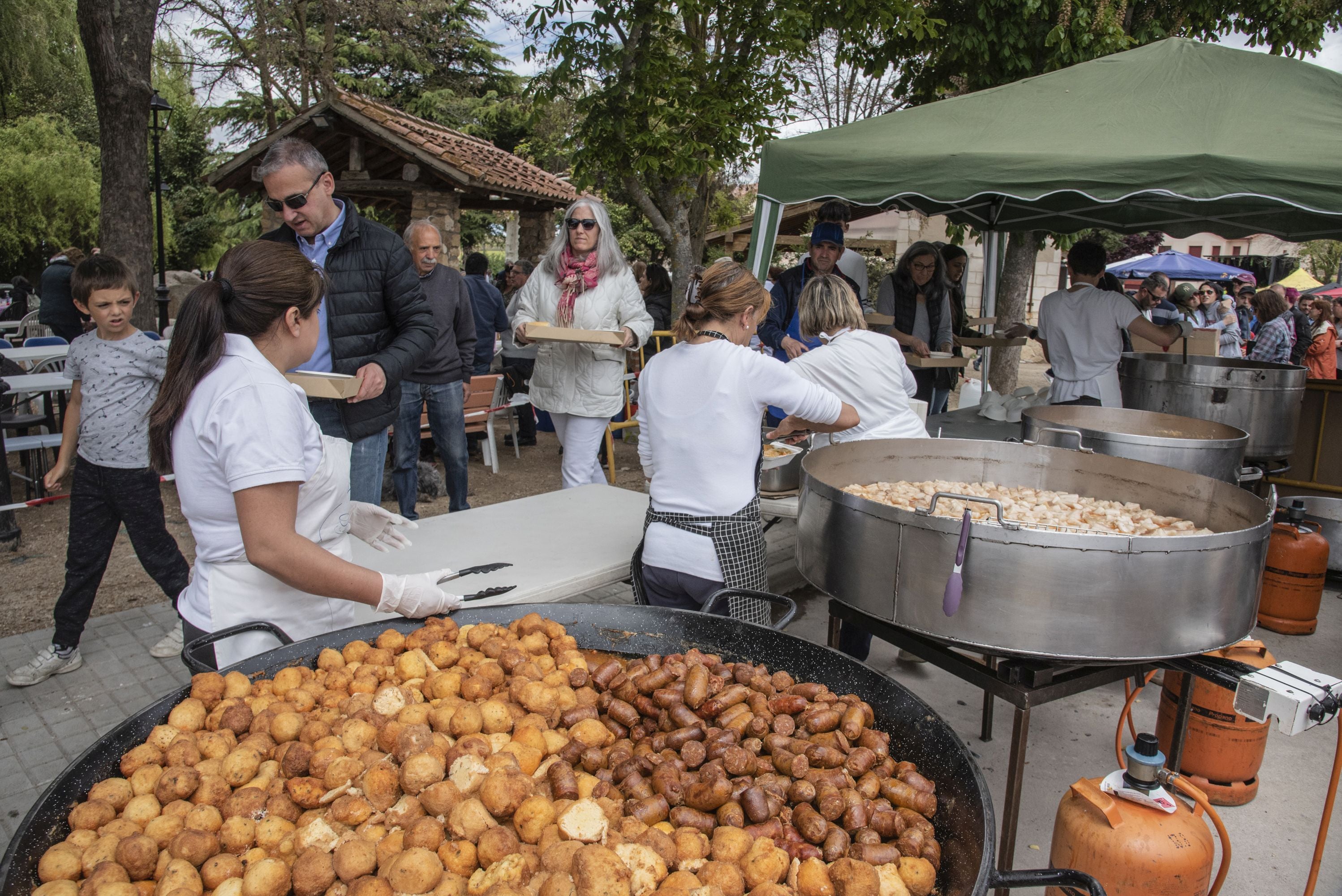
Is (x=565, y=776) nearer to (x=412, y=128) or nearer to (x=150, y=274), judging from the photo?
(x=150, y=274)

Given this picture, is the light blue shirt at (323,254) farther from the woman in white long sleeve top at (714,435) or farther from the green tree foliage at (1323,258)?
the green tree foliage at (1323,258)

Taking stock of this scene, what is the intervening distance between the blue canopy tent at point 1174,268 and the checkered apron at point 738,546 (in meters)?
21.9

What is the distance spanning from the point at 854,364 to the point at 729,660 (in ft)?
6.30

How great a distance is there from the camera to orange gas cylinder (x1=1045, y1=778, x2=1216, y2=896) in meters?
1.92

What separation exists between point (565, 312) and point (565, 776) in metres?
3.77

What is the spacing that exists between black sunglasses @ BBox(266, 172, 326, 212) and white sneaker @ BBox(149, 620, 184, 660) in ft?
7.13

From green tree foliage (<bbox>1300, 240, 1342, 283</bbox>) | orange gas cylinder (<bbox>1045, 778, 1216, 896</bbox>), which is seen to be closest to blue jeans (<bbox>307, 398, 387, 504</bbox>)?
orange gas cylinder (<bbox>1045, 778, 1216, 896</bbox>)

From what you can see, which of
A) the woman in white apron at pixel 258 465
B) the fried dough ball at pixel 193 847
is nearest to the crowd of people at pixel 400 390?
the woman in white apron at pixel 258 465

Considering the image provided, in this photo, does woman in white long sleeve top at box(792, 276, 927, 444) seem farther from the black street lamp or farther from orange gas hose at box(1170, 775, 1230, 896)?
the black street lamp

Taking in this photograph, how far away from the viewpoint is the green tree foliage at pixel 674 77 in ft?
27.5

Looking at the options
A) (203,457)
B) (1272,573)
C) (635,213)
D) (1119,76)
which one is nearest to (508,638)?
(203,457)

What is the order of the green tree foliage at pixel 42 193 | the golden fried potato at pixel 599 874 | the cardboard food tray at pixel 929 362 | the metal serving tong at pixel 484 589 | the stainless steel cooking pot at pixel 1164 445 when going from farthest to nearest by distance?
the green tree foliage at pixel 42 193 → the cardboard food tray at pixel 929 362 → the stainless steel cooking pot at pixel 1164 445 → the metal serving tong at pixel 484 589 → the golden fried potato at pixel 599 874

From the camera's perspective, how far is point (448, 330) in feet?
18.2

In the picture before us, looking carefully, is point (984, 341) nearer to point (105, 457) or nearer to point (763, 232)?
point (763, 232)
